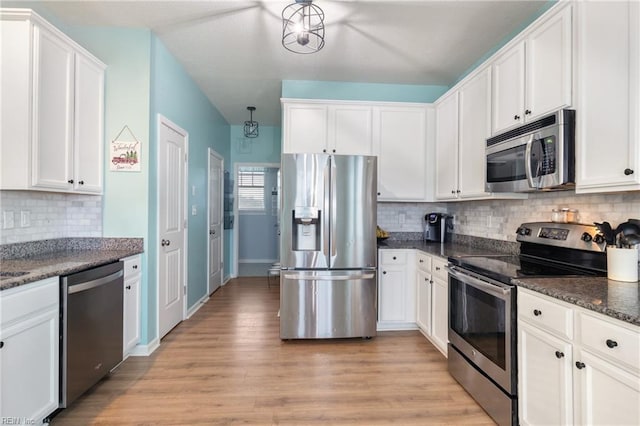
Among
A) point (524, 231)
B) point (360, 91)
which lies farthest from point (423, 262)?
point (360, 91)

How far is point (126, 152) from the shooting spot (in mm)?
2584

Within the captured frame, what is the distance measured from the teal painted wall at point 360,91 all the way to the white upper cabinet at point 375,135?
1.24 feet

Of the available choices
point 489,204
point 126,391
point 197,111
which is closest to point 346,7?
point 489,204

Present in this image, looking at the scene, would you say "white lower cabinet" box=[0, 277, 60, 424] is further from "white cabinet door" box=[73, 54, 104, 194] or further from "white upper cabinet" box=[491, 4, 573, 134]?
"white upper cabinet" box=[491, 4, 573, 134]

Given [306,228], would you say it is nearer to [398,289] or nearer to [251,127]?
[398,289]

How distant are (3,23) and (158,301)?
86.6 inches

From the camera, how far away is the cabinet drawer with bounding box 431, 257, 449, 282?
2492mm

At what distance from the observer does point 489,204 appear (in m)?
2.85

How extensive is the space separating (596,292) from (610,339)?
0.25 metres

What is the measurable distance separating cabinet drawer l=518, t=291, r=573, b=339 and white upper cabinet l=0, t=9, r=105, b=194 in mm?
2900

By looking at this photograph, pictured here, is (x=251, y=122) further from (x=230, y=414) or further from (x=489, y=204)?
(x=230, y=414)

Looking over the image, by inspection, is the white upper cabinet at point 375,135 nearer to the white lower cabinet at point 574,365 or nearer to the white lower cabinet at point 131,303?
the white lower cabinet at point 131,303

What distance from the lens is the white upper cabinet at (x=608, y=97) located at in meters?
1.36

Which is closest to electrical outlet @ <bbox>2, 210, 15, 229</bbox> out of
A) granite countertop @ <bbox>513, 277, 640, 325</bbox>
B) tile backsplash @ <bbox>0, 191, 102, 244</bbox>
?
tile backsplash @ <bbox>0, 191, 102, 244</bbox>
